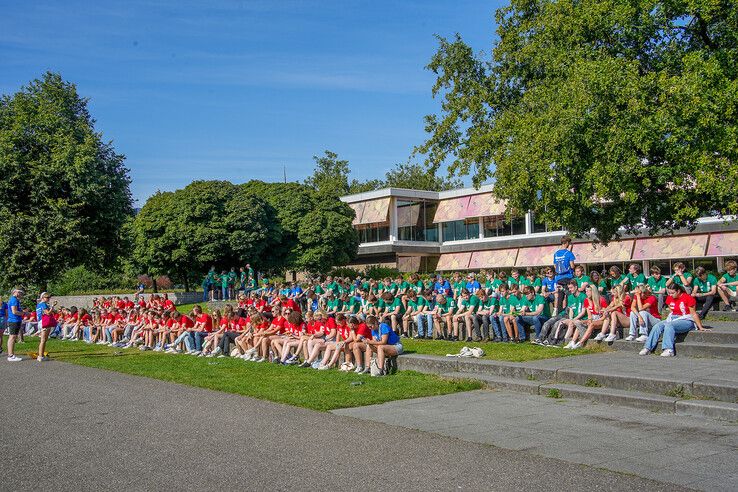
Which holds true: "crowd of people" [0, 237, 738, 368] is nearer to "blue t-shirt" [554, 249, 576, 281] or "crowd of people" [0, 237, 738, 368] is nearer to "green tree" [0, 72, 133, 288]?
"blue t-shirt" [554, 249, 576, 281]

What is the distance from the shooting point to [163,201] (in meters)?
47.6

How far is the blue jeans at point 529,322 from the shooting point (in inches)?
641

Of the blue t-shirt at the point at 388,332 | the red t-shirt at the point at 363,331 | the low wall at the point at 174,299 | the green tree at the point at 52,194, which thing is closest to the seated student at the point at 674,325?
the blue t-shirt at the point at 388,332

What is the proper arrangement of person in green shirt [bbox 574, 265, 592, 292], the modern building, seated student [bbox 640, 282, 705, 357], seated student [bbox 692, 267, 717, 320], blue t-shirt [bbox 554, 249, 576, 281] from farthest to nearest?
the modern building → blue t-shirt [bbox 554, 249, 576, 281] → seated student [bbox 692, 267, 717, 320] → person in green shirt [bbox 574, 265, 592, 292] → seated student [bbox 640, 282, 705, 357]

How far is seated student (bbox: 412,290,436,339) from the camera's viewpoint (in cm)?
1942

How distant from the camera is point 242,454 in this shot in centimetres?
746

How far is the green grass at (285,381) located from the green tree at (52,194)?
31.5 ft

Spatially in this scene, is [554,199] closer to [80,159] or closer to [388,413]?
[388,413]

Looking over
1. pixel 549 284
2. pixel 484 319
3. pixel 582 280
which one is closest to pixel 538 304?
pixel 582 280

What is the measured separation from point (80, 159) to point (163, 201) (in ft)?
65.7

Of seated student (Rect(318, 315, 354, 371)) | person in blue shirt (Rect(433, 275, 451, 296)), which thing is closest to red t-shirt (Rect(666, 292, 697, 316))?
seated student (Rect(318, 315, 354, 371))

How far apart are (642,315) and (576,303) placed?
2.07m

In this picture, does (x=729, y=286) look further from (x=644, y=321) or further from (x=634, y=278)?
(x=644, y=321)

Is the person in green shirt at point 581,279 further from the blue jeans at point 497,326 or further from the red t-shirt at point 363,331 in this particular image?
the red t-shirt at point 363,331
